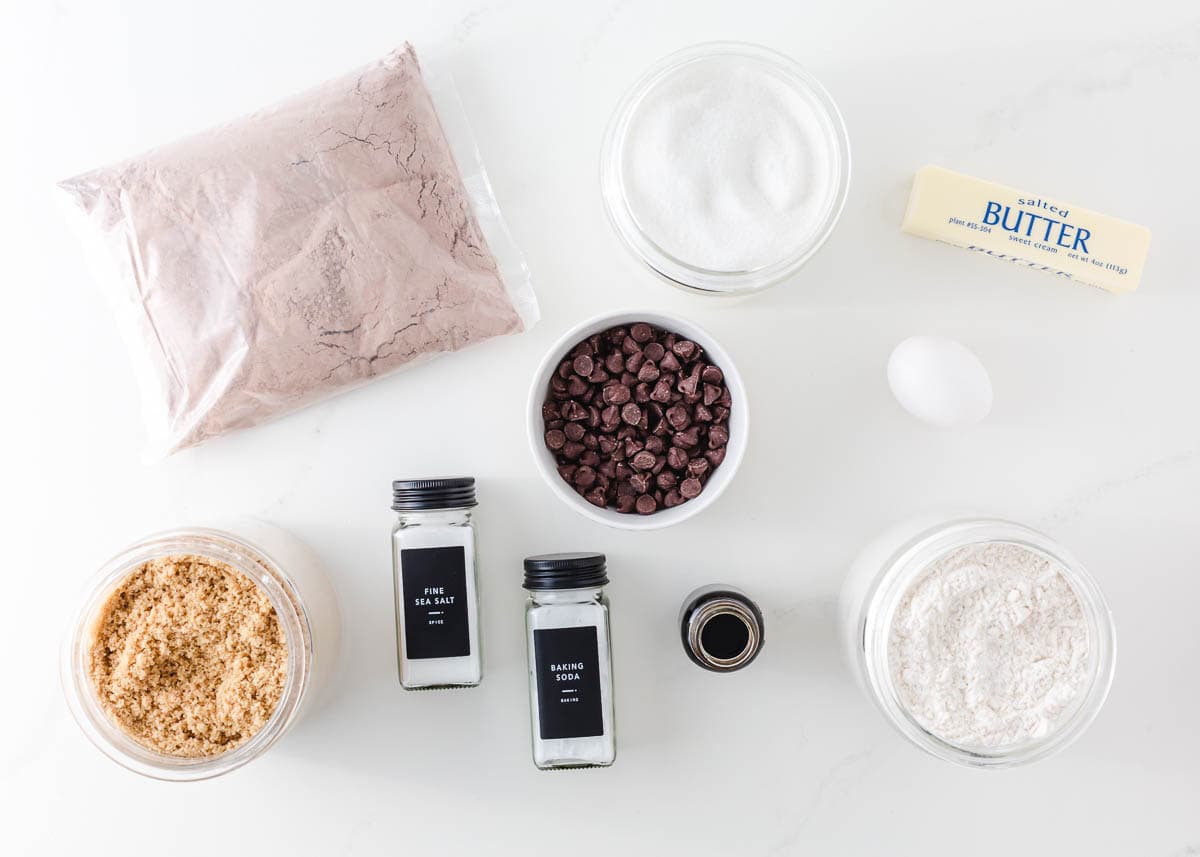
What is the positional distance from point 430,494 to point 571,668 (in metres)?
0.25

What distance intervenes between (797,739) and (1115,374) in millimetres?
594

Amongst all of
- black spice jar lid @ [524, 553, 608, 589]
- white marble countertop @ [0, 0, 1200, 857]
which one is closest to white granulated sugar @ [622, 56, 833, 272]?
white marble countertop @ [0, 0, 1200, 857]

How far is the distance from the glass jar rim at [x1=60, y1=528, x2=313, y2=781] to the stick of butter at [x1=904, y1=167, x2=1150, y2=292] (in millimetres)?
822

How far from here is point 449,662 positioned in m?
0.98

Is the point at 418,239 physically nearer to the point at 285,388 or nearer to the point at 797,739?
the point at 285,388

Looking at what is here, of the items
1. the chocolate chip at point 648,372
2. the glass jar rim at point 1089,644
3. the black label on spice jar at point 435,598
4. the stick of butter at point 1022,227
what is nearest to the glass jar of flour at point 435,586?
the black label on spice jar at point 435,598

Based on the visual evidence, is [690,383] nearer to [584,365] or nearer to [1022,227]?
[584,365]

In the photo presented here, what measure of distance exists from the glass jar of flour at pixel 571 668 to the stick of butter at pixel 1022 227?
1.85 feet

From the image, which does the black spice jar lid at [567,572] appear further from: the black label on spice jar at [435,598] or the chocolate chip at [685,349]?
the chocolate chip at [685,349]

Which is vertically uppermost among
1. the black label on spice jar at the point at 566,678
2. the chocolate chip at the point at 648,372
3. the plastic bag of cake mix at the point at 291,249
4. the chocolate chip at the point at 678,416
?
the plastic bag of cake mix at the point at 291,249

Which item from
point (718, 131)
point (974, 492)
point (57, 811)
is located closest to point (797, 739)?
point (974, 492)

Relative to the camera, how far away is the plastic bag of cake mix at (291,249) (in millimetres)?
950

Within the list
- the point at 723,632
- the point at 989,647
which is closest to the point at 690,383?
the point at 723,632

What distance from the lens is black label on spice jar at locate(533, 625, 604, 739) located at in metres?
0.95
